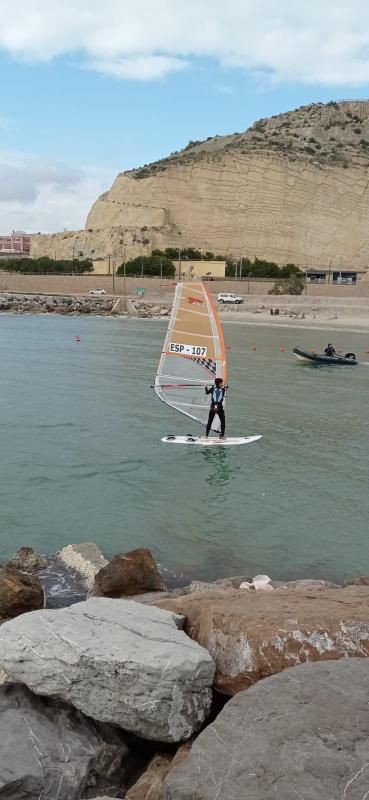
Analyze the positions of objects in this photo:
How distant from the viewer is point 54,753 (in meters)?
3.87

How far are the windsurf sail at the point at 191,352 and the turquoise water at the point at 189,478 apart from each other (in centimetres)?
122

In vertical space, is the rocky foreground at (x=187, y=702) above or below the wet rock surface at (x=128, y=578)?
above

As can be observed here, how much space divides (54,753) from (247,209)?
107222mm

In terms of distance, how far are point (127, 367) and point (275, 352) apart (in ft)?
37.2

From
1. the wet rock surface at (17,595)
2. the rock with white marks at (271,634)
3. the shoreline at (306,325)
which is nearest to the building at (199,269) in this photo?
the shoreline at (306,325)

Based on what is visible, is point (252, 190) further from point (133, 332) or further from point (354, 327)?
point (133, 332)

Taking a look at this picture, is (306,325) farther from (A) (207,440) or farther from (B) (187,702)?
(B) (187,702)

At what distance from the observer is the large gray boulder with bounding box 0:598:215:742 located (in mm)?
3918

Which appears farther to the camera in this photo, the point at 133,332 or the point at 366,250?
the point at 366,250

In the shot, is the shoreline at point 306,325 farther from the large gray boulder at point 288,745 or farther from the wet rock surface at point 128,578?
the large gray boulder at point 288,745

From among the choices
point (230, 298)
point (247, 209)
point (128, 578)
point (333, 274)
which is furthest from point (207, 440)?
point (247, 209)

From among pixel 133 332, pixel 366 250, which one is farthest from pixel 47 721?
pixel 366 250

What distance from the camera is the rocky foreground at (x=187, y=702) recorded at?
323cm

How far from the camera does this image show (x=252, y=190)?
4151 inches
